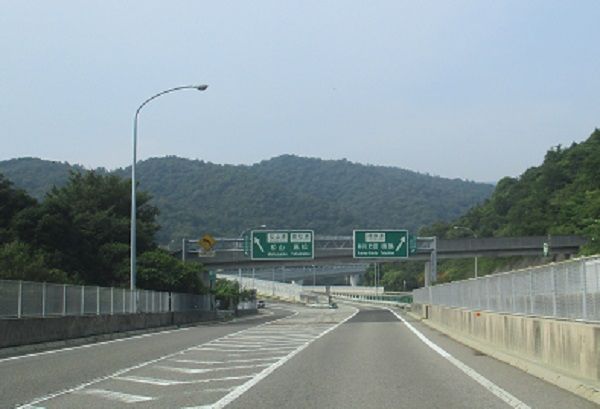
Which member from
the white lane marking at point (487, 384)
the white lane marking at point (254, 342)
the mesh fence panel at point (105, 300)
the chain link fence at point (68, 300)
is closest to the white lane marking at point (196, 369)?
the white lane marking at point (487, 384)

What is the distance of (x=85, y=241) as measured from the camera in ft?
213

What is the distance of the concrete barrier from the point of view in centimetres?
1219

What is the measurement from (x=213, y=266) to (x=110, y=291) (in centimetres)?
4900

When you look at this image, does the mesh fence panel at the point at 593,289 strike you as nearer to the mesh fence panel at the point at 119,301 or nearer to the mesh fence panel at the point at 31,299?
the mesh fence panel at the point at 31,299

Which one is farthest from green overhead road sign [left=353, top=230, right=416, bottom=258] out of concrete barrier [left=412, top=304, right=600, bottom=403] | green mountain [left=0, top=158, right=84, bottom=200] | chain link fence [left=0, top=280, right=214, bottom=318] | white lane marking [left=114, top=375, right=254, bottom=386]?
green mountain [left=0, top=158, right=84, bottom=200]

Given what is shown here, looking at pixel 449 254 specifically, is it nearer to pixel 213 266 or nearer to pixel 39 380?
pixel 213 266

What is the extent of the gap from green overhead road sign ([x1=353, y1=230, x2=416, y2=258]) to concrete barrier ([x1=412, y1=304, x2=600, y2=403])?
40204 millimetres

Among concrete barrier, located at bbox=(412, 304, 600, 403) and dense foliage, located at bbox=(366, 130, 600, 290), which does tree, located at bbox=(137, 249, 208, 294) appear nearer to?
dense foliage, located at bbox=(366, 130, 600, 290)

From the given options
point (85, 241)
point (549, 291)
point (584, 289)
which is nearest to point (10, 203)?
point (85, 241)

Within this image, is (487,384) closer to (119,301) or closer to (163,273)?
(119,301)

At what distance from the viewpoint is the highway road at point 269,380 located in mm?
11711

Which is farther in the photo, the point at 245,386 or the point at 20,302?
the point at 20,302

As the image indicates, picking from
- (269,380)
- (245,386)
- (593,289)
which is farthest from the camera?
(269,380)

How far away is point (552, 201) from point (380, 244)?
55.8 m
